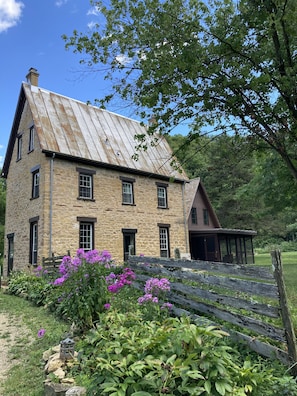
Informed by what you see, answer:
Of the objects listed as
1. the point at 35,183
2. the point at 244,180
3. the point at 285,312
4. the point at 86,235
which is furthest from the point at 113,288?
the point at 244,180

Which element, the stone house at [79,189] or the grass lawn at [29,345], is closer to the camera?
the grass lawn at [29,345]

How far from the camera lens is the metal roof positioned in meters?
15.1

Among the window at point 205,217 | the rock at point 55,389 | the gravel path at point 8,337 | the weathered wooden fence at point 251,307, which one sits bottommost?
the gravel path at point 8,337

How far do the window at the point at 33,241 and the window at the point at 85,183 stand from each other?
2603mm

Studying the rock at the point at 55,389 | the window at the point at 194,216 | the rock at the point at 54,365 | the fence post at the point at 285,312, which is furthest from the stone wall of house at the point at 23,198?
the window at the point at 194,216

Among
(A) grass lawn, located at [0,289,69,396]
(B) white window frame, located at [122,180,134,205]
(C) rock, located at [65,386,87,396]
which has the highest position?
(B) white window frame, located at [122,180,134,205]

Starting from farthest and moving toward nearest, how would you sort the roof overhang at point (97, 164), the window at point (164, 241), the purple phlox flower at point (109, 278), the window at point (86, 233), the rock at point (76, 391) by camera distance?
the window at point (164, 241) → the window at point (86, 233) → the roof overhang at point (97, 164) → the purple phlox flower at point (109, 278) → the rock at point (76, 391)

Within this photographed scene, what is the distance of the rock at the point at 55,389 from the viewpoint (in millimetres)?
3223

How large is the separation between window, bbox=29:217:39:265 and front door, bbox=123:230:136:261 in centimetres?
464

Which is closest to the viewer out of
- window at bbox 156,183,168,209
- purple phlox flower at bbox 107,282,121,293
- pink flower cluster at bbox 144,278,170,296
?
pink flower cluster at bbox 144,278,170,296

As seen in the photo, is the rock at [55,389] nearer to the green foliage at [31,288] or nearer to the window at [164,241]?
the green foliage at [31,288]

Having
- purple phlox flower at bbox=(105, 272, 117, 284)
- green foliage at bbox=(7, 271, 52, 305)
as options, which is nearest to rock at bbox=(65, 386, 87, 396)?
purple phlox flower at bbox=(105, 272, 117, 284)

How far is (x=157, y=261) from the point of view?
637 centimetres

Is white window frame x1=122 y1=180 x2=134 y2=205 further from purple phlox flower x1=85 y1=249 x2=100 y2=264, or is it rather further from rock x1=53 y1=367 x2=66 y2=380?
rock x1=53 y1=367 x2=66 y2=380
